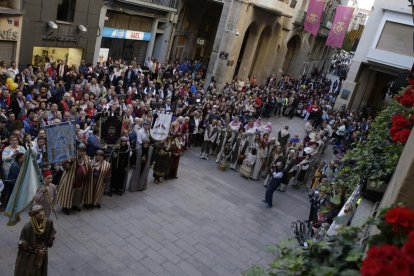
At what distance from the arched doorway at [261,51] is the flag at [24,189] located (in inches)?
1089

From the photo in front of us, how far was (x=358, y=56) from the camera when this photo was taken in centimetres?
2797

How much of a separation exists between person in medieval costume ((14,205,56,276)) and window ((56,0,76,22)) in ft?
46.7

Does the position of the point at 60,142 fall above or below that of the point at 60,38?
below

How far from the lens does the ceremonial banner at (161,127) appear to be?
12423 mm

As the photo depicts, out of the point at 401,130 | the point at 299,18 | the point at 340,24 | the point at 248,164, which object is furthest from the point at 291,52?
the point at 401,130

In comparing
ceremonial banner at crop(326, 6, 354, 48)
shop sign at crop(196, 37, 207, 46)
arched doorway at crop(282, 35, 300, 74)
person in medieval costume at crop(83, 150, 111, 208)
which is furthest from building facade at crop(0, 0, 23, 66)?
arched doorway at crop(282, 35, 300, 74)

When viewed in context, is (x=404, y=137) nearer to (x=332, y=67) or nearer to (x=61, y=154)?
(x=61, y=154)

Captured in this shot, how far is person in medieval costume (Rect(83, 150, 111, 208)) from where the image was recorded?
981 cm

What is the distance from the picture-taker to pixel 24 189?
788 centimetres

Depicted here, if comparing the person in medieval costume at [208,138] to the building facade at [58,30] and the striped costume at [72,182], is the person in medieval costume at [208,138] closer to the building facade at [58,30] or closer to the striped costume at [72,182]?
the striped costume at [72,182]

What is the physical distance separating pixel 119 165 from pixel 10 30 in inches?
357

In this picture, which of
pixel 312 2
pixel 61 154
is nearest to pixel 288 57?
pixel 312 2

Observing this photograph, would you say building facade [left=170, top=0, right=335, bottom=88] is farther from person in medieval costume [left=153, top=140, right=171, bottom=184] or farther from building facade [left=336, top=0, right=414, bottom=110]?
person in medieval costume [left=153, top=140, right=171, bottom=184]

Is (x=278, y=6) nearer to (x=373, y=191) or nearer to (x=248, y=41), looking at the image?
(x=248, y=41)
